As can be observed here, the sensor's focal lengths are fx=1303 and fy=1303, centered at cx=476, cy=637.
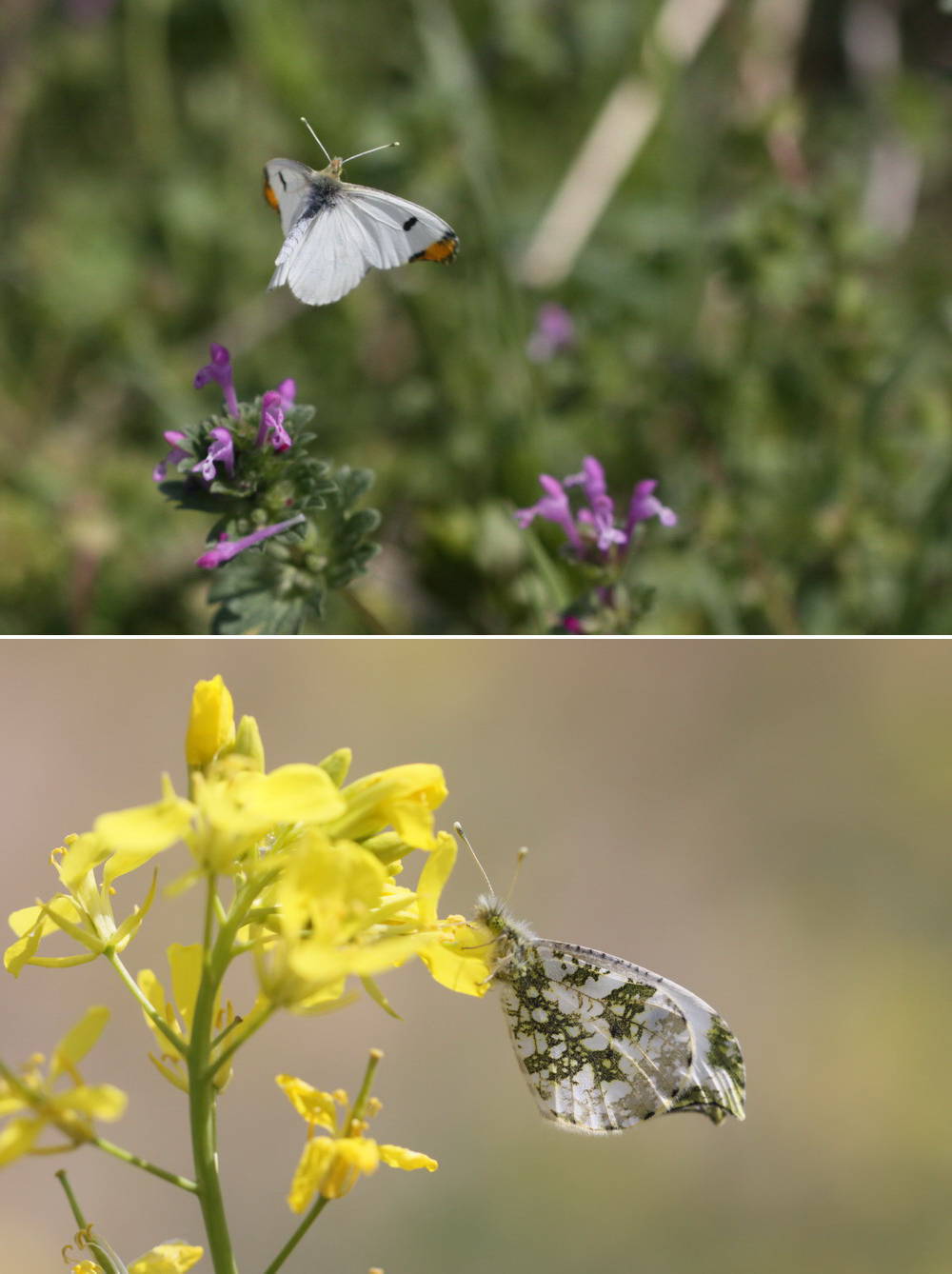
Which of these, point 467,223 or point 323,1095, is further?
point 467,223

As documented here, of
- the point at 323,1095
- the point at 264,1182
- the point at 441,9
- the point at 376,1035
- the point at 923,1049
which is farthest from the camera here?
the point at 441,9

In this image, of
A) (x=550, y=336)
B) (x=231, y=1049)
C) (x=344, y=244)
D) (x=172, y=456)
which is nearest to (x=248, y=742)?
(x=231, y=1049)

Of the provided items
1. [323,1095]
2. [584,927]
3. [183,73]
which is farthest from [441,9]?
[323,1095]

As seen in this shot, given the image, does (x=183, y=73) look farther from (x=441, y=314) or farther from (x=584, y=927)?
(x=584, y=927)

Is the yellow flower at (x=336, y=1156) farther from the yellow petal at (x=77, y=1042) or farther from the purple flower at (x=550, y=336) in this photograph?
the purple flower at (x=550, y=336)

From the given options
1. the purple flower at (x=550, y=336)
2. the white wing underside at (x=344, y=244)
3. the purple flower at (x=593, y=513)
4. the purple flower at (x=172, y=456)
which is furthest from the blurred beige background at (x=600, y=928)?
the white wing underside at (x=344, y=244)

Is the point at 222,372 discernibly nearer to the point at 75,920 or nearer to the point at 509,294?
the point at 75,920
